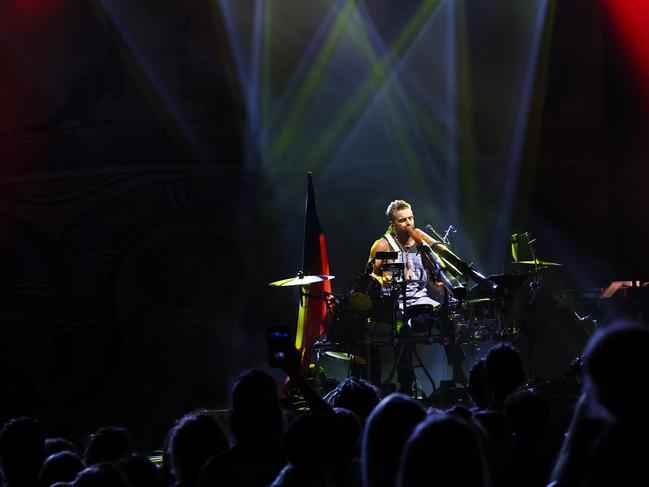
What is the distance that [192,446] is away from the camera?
3.34 m

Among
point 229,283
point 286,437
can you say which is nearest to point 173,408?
point 229,283

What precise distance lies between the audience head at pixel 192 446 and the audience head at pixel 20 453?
29.4 inches

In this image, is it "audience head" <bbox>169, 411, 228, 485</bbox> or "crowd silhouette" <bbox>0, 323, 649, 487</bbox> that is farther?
"audience head" <bbox>169, 411, 228, 485</bbox>

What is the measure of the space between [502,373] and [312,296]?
5.66 meters

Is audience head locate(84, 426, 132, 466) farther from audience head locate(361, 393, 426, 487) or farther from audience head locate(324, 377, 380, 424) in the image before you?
audience head locate(361, 393, 426, 487)

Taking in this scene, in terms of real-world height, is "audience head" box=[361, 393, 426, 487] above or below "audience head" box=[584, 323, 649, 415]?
below

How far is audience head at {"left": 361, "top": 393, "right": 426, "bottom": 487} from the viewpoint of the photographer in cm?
225

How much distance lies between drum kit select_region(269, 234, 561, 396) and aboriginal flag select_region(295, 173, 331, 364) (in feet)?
1.42

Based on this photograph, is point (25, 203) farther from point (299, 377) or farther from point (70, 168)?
point (299, 377)

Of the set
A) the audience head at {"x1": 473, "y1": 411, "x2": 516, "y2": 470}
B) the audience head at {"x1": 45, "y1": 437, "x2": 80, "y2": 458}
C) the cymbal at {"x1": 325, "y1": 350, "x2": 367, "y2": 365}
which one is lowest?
the cymbal at {"x1": 325, "y1": 350, "x2": 367, "y2": 365}

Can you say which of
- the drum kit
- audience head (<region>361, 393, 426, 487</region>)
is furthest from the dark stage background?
audience head (<region>361, 393, 426, 487</region>)

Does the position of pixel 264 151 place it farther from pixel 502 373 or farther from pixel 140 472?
pixel 140 472

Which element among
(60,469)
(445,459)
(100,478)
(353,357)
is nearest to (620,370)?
(445,459)

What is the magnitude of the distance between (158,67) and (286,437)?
11137mm
